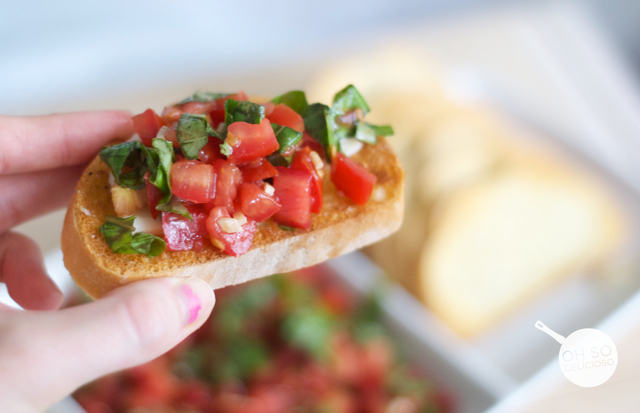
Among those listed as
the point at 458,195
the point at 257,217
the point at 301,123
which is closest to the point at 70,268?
the point at 257,217

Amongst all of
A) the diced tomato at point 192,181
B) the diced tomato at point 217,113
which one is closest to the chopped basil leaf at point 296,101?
the diced tomato at point 217,113

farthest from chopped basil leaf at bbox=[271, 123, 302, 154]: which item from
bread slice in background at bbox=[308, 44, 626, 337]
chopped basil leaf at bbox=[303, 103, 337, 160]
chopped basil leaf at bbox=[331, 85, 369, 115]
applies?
bread slice in background at bbox=[308, 44, 626, 337]

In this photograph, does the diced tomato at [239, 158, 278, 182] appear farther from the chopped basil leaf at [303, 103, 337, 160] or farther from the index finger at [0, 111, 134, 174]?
the index finger at [0, 111, 134, 174]

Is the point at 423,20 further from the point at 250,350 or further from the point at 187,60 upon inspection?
the point at 250,350

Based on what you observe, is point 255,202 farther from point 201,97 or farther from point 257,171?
point 201,97

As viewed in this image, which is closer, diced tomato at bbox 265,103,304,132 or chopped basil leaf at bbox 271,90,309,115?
diced tomato at bbox 265,103,304,132

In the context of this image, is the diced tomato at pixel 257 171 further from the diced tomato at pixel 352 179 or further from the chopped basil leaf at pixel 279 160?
the diced tomato at pixel 352 179
